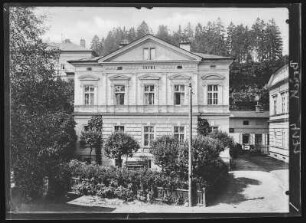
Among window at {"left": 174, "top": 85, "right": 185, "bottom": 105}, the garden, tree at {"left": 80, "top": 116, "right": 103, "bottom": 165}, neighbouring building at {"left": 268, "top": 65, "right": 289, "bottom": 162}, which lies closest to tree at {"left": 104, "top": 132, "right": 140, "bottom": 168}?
the garden

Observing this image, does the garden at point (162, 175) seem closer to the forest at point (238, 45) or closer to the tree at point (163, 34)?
the forest at point (238, 45)

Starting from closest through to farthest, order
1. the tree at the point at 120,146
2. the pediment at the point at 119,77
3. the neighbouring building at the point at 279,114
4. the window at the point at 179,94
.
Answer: the neighbouring building at the point at 279,114 → the tree at the point at 120,146 → the window at the point at 179,94 → the pediment at the point at 119,77

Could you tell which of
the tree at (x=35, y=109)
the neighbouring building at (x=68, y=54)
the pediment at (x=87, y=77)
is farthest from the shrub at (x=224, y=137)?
the neighbouring building at (x=68, y=54)

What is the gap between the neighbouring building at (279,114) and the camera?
3.70m

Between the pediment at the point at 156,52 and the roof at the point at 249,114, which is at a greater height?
the pediment at the point at 156,52

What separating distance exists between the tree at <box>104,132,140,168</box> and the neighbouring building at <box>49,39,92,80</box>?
1.08 metres

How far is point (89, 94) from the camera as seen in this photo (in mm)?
4020

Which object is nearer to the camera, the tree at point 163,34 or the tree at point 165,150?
the tree at point 163,34

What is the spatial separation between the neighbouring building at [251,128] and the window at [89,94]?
2004 mm

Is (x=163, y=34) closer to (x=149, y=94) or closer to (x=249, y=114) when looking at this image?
(x=149, y=94)

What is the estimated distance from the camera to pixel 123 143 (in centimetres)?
393

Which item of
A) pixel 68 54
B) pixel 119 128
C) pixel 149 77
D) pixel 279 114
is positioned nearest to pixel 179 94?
pixel 149 77

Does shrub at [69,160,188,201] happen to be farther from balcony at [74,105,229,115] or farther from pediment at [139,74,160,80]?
pediment at [139,74,160,80]

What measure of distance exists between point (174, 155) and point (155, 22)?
1.85 metres
